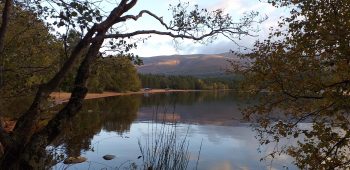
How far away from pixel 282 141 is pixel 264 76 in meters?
19.3

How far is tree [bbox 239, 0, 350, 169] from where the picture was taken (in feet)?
24.8

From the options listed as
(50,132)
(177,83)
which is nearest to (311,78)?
(50,132)

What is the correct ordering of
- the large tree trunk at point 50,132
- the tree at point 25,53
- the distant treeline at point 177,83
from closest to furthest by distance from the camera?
the large tree trunk at point 50,132, the tree at point 25,53, the distant treeline at point 177,83

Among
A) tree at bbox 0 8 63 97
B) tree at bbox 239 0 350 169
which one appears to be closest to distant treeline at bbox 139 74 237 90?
tree at bbox 239 0 350 169

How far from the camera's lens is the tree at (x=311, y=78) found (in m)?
7.55

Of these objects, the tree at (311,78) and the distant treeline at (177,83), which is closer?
the tree at (311,78)

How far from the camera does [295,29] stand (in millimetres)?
9062

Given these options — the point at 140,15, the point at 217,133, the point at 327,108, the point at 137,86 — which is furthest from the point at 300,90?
the point at 137,86

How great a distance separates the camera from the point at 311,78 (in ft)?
28.7

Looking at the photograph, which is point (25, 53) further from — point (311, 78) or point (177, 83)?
point (177, 83)

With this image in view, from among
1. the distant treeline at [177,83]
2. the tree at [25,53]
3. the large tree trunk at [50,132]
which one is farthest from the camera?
the distant treeline at [177,83]

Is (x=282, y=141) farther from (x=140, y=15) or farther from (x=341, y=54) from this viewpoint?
(x=140, y=15)

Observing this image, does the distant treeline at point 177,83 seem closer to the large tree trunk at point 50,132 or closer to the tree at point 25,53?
the tree at point 25,53

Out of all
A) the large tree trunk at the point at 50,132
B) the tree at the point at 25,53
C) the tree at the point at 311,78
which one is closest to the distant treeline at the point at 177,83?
the tree at the point at 311,78
